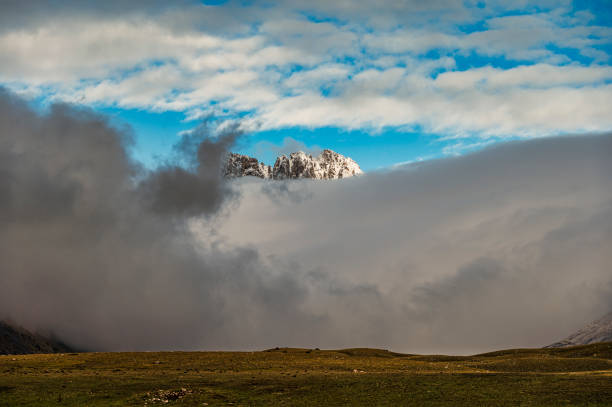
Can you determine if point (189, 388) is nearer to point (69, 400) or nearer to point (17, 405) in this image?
point (69, 400)

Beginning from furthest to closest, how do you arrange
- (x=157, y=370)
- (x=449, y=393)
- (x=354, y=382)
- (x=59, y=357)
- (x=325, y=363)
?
(x=59, y=357) → (x=325, y=363) → (x=157, y=370) → (x=354, y=382) → (x=449, y=393)

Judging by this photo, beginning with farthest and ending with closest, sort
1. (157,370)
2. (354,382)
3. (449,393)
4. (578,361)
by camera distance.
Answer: (578,361), (157,370), (354,382), (449,393)

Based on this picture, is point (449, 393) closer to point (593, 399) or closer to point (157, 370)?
point (593, 399)

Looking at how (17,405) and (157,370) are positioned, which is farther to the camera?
(157,370)

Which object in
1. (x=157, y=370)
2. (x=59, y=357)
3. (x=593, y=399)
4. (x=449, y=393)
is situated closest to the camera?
(x=593, y=399)

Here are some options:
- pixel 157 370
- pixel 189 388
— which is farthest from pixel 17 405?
pixel 157 370

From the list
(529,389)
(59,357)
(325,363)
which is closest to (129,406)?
(529,389)

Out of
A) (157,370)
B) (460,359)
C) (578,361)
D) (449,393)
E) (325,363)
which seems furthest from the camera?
(460,359)

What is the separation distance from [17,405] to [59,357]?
6339 cm

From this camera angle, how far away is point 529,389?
68.6 meters

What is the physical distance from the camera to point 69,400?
64812 millimetres

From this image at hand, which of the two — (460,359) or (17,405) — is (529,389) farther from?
(460,359)

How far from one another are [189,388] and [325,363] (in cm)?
4449

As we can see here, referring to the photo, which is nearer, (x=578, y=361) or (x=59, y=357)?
(x=578, y=361)
